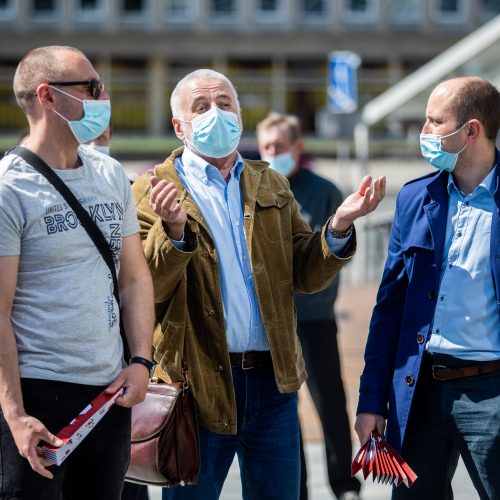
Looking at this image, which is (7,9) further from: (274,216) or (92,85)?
(92,85)

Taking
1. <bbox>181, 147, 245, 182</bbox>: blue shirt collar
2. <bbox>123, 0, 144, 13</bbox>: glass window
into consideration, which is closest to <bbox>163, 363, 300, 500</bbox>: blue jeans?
<bbox>181, 147, 245, 182</bbox>: blue shirt collar

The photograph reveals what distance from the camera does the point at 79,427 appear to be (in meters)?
3.39

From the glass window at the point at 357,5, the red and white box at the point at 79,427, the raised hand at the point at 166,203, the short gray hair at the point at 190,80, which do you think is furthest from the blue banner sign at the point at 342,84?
the glass window at the point at 357,5

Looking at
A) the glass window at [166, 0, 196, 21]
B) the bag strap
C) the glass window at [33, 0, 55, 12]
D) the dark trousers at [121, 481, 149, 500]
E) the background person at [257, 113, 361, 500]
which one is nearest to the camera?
the bag strap

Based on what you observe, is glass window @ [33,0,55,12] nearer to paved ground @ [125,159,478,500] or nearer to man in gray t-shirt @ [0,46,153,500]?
paved ground @ [125,159,478,500]

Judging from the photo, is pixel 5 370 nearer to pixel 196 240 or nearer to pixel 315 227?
pixel 196 240

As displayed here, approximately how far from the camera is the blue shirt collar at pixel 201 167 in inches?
163

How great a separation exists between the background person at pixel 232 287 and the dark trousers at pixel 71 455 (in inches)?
17.1

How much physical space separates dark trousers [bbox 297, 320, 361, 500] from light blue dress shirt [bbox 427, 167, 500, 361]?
2.26 meters

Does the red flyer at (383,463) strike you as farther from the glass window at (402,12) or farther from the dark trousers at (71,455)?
the glass window at (402,12)

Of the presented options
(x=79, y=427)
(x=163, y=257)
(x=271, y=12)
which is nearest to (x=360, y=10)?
(x=271, y=12)

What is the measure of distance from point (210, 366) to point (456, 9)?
49.1 metres

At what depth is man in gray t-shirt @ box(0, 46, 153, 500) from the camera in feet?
11.0

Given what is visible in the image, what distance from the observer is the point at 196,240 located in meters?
3.85
